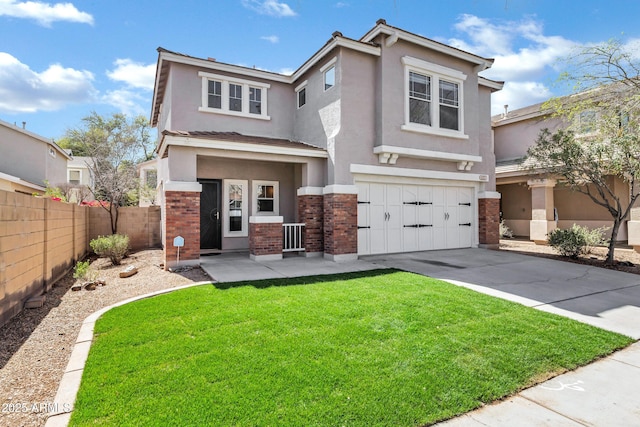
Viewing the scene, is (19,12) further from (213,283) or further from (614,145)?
(614,145)

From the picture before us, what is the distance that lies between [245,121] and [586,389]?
1143cm

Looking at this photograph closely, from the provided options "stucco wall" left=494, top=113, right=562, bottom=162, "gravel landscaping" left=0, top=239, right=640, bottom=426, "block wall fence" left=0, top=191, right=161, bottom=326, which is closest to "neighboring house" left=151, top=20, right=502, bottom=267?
"gravel landscaping" left=0, top=239, right=640, bottom=426

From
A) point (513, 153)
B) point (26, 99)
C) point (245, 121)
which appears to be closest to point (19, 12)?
point (245, 121)

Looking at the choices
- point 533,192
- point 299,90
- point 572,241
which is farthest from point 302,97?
point 533,192

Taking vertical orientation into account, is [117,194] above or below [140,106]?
below

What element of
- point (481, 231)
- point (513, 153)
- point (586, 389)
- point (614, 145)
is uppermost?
point (513, 153)

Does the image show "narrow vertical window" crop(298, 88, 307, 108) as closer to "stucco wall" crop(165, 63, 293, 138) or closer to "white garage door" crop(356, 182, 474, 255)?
"stucco wall" crop(165, 63, 293, 138)

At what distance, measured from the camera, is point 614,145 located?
30.3 feet

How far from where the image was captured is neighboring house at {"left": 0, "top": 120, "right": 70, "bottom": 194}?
1675 centimetres

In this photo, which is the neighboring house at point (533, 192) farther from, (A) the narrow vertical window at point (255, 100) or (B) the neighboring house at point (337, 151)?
(A) the narrow vertical window at point (255, 100)

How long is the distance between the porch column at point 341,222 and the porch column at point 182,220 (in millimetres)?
3558

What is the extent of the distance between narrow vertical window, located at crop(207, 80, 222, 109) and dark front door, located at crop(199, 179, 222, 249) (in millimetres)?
2595

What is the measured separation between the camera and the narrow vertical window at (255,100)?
12.4 meters

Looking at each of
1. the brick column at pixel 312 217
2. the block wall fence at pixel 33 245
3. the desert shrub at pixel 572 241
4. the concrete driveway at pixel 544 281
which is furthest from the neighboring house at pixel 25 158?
the desert shrub at pixel 572 241
